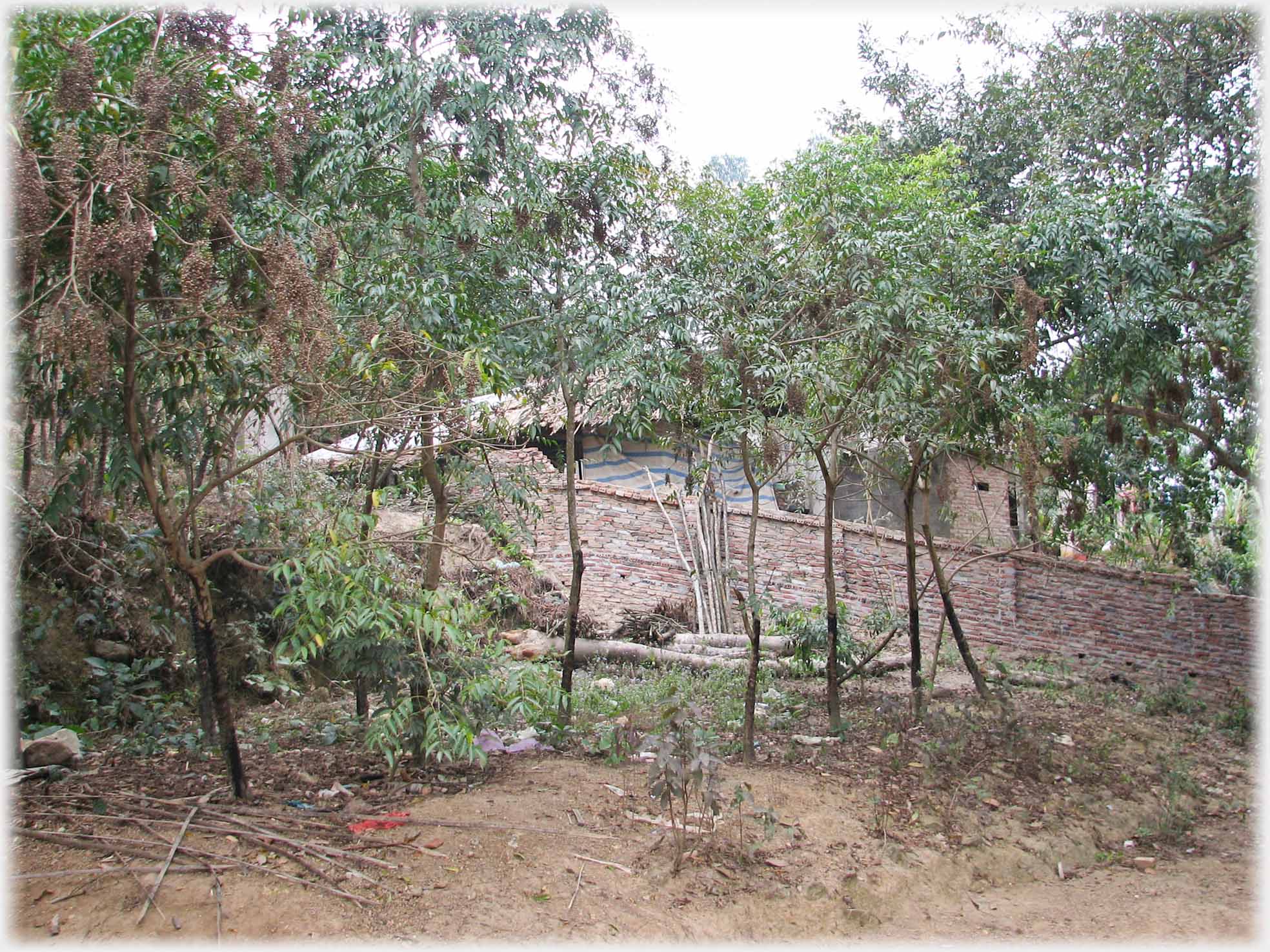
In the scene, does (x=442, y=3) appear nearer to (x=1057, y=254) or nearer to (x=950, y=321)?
(x=950, y=321)

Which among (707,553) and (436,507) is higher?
(436,507)

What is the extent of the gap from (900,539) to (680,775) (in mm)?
7653

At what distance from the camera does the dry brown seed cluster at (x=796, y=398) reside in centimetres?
579

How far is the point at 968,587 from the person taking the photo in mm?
11367

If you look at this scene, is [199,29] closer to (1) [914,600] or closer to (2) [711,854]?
(2) [711,854]

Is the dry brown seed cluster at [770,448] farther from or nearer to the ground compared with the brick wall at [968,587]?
farther from the ground

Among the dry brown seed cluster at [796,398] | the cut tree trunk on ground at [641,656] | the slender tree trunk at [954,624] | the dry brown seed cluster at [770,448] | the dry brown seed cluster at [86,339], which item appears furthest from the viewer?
the cut tree trunk on ground at [641,656]

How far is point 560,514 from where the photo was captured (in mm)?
10602

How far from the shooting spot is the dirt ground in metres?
3.39

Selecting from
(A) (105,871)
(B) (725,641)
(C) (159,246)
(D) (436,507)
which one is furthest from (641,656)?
(C) (159,246)

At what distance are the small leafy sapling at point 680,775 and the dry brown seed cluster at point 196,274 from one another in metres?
2.65

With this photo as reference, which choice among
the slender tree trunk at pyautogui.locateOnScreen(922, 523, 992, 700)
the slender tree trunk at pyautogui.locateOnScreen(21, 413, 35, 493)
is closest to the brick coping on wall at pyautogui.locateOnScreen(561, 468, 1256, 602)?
the slender tree trunk at pyautogui.locateOnScreen(922, 523, 992, 700)

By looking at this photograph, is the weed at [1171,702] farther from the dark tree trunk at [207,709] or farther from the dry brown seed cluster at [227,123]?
the dry brown seed cluster at [227,123]

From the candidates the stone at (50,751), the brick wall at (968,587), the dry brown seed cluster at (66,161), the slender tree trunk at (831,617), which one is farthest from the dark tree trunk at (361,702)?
the brick wall at (968,587)
